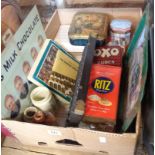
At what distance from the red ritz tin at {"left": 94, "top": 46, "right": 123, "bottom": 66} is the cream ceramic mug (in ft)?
0.69

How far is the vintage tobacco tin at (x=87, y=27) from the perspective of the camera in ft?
3.33

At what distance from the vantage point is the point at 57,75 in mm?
856

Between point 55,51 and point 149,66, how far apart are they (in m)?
0.42

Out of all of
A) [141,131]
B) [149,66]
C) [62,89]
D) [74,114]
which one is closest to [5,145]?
[62,89]

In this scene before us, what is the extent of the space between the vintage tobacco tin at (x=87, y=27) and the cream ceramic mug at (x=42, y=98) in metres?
0.34

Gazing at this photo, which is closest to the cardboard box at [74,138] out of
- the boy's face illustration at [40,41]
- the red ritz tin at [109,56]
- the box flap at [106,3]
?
the red ritz tin at [109,56]

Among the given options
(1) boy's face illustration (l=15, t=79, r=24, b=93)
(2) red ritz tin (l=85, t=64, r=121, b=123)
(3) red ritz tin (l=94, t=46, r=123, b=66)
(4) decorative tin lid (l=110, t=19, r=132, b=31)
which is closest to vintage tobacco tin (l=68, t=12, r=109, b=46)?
(4) decorative tin lid (l=110, t=19, r=132, b=31)

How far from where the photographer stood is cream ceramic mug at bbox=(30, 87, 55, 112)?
30.9 inches

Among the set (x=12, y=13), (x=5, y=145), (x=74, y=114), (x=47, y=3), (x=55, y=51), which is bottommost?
(x=5, y=145)

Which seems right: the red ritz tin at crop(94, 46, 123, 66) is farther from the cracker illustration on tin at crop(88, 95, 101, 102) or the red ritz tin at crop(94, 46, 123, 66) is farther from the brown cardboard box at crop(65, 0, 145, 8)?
the brown cardboard box at crop(65, 0, 145, 8)

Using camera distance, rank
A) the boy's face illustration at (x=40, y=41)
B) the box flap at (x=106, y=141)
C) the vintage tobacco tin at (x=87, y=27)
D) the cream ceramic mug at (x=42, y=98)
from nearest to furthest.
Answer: the box flap at (x=106, y=141) → the cream ceramic mug at (x=42, y=98) → the boy's face illustration at (x=40, y=41) → the vintage tobacco tin at (x=87, y=27)

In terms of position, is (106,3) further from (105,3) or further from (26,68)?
(26,68)

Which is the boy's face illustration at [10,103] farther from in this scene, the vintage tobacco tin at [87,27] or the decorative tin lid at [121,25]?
the decorative tin lid at [121,25]

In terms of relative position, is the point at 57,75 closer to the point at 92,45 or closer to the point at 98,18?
the point at 92,45
